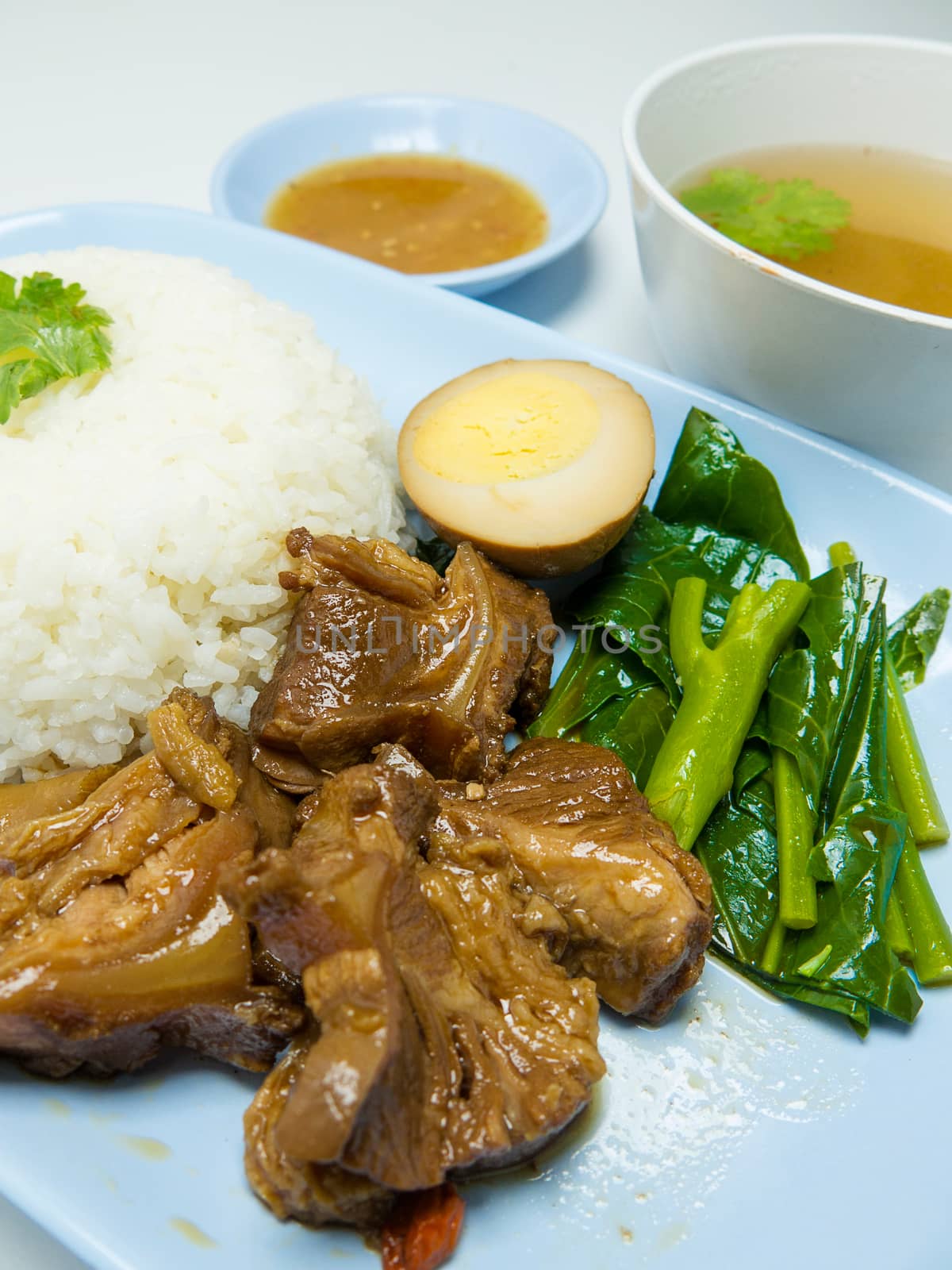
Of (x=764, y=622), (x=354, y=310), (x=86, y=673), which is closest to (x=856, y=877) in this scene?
(x=764, y=622)

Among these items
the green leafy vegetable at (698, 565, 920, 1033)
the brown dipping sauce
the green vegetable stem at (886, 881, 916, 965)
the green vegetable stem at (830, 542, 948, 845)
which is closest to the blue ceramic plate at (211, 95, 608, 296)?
the brown dipping sauce

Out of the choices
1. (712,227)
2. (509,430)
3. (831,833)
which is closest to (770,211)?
(712,227)

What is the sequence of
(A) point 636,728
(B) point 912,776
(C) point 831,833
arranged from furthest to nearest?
1. (A) point 636,728
2. (B) point 912,776
3. (C) point 831,833

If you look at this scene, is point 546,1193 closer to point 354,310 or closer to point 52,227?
point 354,310

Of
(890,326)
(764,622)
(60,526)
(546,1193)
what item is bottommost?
(546,1193)

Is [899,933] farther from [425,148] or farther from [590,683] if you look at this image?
[425,148]

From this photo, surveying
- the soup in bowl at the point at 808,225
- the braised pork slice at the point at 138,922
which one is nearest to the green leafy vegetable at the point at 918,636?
the soup in bowl at the point at 808,225
